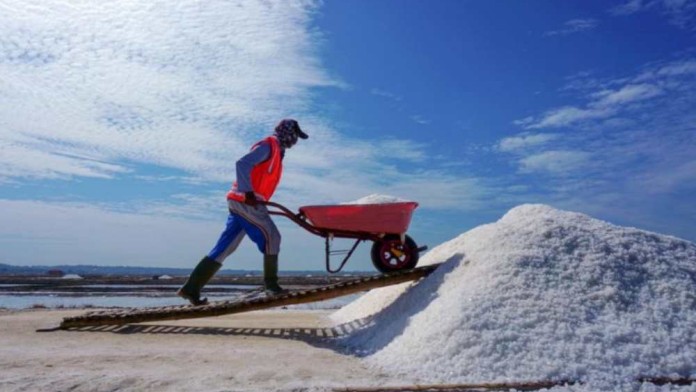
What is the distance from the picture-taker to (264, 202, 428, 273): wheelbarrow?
641 centimetres

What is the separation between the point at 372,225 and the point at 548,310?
7.38 ft

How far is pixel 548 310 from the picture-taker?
4770 mm

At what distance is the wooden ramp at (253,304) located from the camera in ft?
20.2

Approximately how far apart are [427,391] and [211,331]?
3397 mm

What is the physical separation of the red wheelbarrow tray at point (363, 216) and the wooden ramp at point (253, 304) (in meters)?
0.56

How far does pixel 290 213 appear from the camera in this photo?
6.50 meters

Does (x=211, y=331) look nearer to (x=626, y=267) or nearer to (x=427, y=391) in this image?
(x=427, y=391)

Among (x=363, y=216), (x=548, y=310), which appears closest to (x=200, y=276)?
(x=363, y=216)

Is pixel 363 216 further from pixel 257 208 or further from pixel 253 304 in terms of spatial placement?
pixel 253 304

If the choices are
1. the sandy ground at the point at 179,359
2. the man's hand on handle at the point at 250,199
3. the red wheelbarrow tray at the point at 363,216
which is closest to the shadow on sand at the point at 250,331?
the sandy ground at the point at 179,359

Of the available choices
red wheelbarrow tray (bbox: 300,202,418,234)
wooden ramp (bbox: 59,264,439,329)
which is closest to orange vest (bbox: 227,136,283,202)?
red wheelbarrow tray (bbox: 300,202,418,234)

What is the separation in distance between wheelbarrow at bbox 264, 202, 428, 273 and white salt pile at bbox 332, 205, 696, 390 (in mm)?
453

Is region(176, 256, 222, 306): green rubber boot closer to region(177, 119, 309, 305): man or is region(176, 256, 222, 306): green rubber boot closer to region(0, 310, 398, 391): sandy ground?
region(177, 119, 309, 305): man

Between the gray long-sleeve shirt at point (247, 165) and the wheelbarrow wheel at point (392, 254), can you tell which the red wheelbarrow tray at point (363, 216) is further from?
the gray long-sleeve shirt at point (247, 165)
